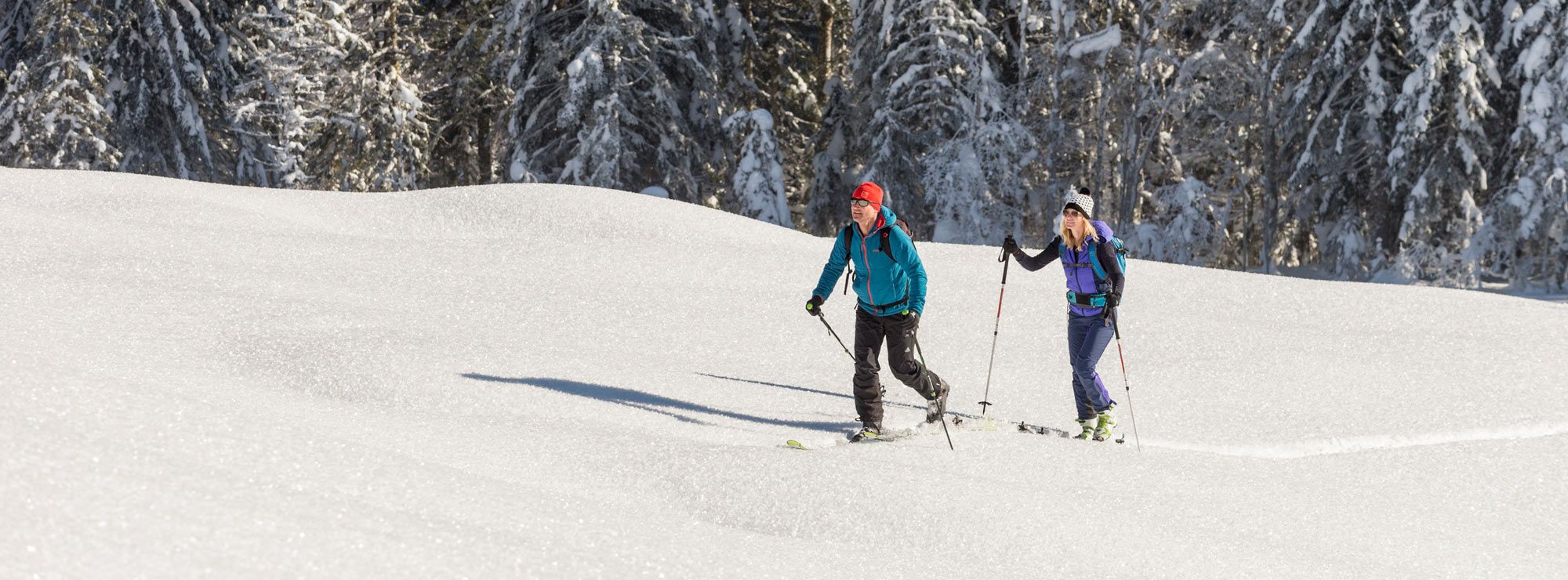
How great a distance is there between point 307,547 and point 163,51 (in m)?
30.1

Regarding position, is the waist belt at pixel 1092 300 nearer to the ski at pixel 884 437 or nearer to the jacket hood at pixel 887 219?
the ski at pixel 884 437

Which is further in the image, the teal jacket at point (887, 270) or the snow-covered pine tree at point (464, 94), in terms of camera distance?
the snow-covered pine tree at point (464, 94)

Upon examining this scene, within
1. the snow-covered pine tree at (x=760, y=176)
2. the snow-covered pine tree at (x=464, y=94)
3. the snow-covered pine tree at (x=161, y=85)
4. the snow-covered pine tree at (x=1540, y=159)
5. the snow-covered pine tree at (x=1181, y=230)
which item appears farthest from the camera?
the snow-covered pine tree at (x=464, y=94)

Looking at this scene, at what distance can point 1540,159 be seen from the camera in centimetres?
2216

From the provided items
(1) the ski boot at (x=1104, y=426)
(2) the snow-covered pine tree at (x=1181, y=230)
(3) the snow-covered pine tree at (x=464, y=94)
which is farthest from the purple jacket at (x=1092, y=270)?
(3) the snow-covered pine tree at (x=464, y=94)

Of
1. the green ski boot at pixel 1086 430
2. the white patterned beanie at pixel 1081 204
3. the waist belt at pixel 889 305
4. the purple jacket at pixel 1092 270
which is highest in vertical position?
the white patterned beanie at pixel 1081 204

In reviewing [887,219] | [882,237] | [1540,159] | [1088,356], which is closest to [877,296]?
[882,237]

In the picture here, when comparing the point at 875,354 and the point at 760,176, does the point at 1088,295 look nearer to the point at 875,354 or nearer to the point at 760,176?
the point at 875,354

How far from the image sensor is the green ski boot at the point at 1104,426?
8383 mm

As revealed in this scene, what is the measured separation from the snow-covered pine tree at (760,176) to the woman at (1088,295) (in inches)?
762

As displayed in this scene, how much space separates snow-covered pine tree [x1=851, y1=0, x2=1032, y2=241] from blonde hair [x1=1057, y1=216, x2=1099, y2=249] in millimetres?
19392

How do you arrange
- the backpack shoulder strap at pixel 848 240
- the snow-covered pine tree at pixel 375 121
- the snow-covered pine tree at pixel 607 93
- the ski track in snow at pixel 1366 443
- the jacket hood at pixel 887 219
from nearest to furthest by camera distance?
the jacket hood at pixel 887 219
the backpack shoulder strap at pixel 848 240
the ski track in snow at pixel 1366 443
the snow-covered pine tree at pixel 607 93
the snow-covered pine tree at pixel 375 121

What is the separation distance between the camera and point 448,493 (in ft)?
17.9

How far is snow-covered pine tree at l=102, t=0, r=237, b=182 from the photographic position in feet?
100
